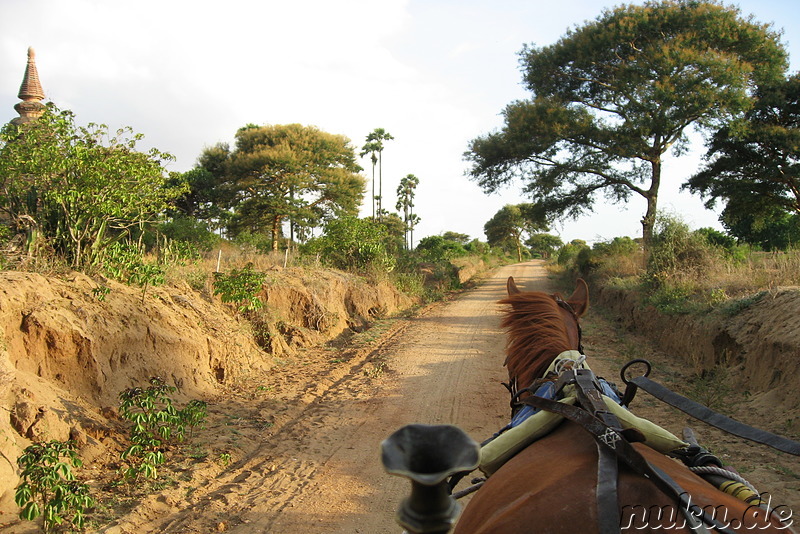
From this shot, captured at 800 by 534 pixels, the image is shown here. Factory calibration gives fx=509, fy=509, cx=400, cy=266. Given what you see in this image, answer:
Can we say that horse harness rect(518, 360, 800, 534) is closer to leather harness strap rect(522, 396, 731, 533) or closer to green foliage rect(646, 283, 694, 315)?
leather harness strap rect(522, 396, 731, 533)

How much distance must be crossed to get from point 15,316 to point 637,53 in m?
17.9

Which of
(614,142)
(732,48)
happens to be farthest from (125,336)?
(732,48)

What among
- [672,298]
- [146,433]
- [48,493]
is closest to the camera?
[48,493]

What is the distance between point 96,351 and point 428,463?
18.4ft

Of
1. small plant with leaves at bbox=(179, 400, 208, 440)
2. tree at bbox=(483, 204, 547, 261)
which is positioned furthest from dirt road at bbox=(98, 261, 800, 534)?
tree at bbox=(483, 204, 547, 261)

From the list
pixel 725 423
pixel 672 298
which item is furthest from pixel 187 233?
pixel 725 423

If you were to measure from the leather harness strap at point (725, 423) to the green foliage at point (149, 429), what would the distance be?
3933mm

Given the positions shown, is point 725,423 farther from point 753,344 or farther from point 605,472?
point 753,344

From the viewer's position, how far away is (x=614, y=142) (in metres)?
17.2

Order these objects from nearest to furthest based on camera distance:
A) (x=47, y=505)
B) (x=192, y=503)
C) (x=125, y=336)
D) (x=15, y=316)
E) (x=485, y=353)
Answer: (x=47, y=505) < (x=192, y=503) < (x=15, y=316) < (x=125, y=336) < (x=485, y=353)

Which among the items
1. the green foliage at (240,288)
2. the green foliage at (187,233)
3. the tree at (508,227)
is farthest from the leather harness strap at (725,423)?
the tree at (508,227)

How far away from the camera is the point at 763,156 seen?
50.1 ft

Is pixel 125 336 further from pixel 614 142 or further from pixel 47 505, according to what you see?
pixel 614 142

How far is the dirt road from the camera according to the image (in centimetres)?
396
